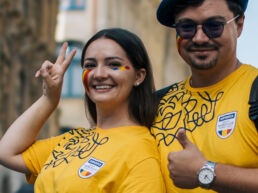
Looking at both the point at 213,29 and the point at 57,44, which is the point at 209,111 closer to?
the point at 213,29

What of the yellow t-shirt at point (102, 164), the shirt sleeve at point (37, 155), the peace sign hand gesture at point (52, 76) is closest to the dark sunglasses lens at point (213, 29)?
the yellow t-shirt at point (102, 164)

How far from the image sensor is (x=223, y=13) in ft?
9.74

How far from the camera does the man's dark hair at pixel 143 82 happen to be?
3.30 meters

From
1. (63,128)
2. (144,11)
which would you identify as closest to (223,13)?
(63,128)

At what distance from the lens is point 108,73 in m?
3.22

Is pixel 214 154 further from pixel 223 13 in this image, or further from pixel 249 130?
pixel 223 13

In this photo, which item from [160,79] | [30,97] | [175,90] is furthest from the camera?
[160,79]

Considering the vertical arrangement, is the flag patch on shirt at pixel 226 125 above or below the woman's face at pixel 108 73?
below

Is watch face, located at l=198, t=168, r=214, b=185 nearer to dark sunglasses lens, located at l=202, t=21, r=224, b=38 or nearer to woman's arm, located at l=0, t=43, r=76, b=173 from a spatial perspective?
dark sunglasses lens, located at l=202, t=21, r=224, b=38

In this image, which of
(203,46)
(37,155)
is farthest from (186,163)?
(37,155)

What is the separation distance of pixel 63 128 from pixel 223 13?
22424mm

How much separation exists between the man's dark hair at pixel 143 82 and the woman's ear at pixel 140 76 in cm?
3

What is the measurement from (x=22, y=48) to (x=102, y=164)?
462 inches

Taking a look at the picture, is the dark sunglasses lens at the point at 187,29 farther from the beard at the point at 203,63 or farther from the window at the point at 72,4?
the window at the point at 72,4
